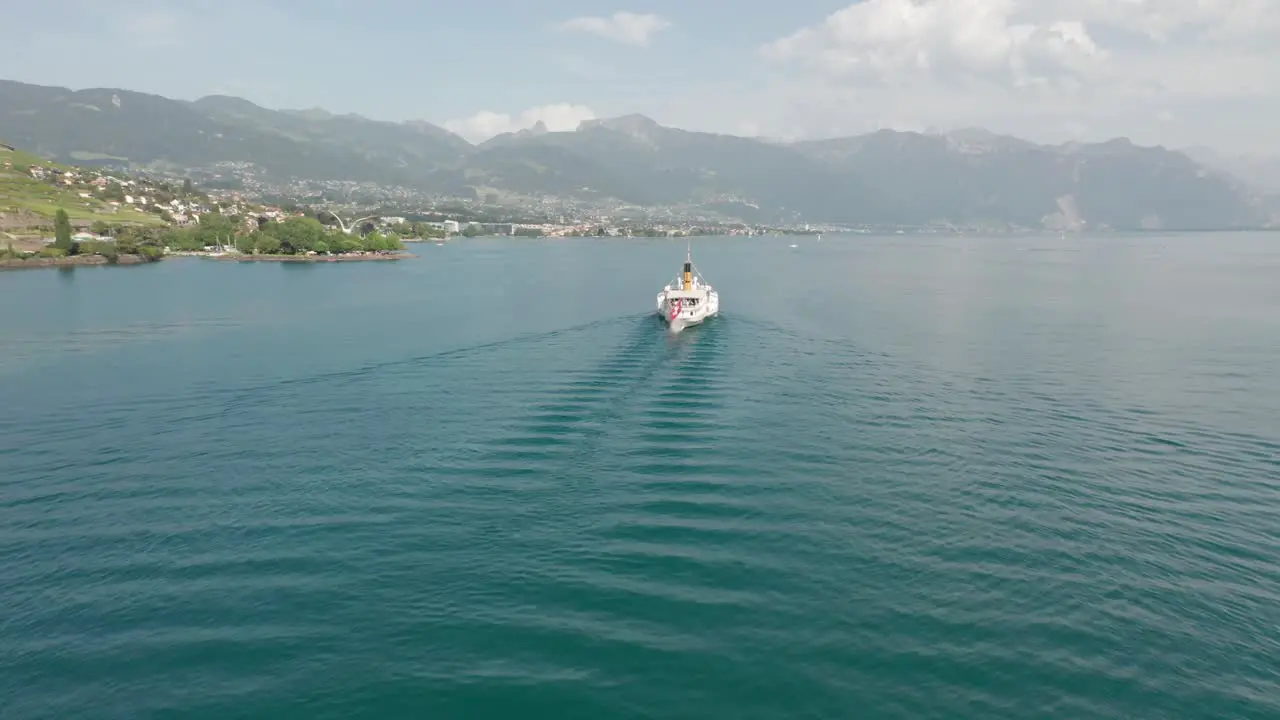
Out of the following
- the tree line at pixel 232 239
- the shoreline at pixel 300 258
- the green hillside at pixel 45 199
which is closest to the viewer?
the tree line at pixel 232 239

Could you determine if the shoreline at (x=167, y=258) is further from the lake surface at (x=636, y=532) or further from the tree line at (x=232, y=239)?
the lake surface at (x=636, y=532)

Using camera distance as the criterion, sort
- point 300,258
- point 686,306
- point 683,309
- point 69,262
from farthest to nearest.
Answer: point 300,258
point 69,262
point 686,306
point 683,309

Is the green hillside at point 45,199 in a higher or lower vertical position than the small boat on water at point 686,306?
higher

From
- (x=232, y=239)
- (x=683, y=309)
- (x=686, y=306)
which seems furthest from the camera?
(x=232, y=239)

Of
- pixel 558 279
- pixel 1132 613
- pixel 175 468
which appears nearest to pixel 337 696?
pixel 175 468

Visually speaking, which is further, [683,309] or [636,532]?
[683,309]

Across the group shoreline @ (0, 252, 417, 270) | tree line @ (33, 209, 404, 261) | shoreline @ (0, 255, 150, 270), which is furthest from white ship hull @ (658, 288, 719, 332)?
shoreline @ (0, 255, 150, 270)

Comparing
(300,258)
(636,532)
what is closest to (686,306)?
(636,532)

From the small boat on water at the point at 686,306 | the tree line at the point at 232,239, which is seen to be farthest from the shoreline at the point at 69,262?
the small boat on water at the point at 686,306

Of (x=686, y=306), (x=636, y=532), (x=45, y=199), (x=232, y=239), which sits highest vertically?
(x=45, y=199)

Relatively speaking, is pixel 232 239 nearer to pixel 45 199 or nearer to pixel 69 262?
pixel 69 262

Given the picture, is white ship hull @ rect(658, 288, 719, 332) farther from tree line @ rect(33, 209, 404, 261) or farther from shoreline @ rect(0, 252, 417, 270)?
tree line @ rect(33, 209, 404, 261)
